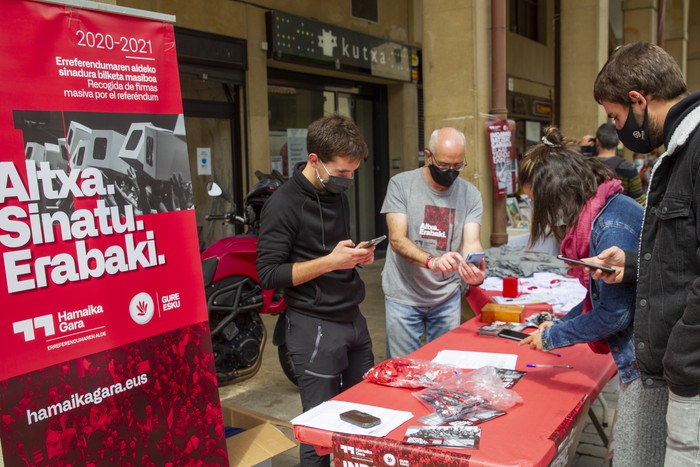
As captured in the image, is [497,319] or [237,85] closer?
[497,319]

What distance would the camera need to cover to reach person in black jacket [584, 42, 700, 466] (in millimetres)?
1719

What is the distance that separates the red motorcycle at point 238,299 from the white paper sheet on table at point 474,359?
6.11 ft

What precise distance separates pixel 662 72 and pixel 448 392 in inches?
51.8

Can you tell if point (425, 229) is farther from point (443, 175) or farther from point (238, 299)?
point (238, 299)

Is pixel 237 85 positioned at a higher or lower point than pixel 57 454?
higher

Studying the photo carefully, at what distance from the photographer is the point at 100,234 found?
2205mm

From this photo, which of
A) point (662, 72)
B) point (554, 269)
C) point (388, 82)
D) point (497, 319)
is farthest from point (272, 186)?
point (388, 82)

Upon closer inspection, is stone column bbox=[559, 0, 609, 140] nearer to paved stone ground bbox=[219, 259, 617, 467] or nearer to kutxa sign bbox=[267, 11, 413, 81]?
kutxa sign bbox=[267, 11, 413, 81]

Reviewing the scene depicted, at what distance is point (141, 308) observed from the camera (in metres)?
2.36

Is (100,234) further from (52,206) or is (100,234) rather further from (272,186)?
(272,186)

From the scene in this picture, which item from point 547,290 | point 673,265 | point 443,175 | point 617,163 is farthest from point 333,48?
point 673,265

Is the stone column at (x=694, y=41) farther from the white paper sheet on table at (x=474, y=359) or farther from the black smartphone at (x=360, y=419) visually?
the black smartphone at (x=360, y=419)

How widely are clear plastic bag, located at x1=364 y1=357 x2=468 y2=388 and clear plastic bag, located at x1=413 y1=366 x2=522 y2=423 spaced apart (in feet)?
0.25

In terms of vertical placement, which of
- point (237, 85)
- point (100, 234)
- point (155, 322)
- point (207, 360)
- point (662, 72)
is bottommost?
point (207, 360)
